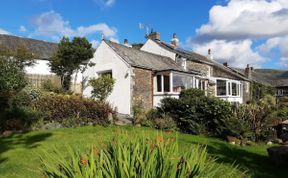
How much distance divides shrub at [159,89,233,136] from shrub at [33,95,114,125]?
3.48 meters

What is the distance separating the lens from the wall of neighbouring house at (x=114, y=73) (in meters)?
20.4

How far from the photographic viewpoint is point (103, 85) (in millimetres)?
21188

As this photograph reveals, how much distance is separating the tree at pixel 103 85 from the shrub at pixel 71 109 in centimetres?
614

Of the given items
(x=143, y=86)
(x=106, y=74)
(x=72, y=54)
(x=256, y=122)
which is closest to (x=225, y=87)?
(x=143, y=86)

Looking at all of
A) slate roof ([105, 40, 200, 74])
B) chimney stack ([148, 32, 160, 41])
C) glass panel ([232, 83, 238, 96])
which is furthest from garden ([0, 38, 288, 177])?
glass panel ([232, 83, 238, 96])

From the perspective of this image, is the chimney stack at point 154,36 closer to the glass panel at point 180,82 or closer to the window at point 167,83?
the glass panel at point 180,82

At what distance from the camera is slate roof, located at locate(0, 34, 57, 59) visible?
34.6 meters

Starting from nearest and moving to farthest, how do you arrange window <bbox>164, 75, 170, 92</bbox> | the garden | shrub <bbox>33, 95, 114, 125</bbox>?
the garden → shrub <bbox>33, 95, 114, 125</bbox> → window <bbox>164, 75, 170, 92</bbox>

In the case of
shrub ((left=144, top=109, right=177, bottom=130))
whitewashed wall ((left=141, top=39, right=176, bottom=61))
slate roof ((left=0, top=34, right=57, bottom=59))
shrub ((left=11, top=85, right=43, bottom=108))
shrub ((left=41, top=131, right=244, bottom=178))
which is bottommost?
shrub ((left=144, top=109, right=177, bottom=130))

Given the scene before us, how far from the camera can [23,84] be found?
18141 mm

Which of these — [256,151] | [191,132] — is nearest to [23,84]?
[191,132]

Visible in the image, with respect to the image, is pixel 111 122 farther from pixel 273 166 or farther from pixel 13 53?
pixel 13 53

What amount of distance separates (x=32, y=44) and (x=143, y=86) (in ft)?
72.0

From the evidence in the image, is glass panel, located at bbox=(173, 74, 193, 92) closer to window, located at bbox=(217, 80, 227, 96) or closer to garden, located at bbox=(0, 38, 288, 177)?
garden, located at bbox=(0, 38, 288, 177)
